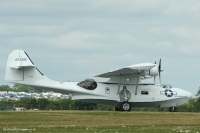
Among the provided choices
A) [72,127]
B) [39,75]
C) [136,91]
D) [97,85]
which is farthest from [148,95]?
[72,127]

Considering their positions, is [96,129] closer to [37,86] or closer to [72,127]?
[72,127]

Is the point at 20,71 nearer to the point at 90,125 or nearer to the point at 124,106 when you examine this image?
the point at 124,106

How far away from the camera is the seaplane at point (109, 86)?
173 feet

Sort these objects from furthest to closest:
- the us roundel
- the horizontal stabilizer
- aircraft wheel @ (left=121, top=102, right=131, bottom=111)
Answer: the us roundel → aircraft wheel @ (left=121, top=102, right=131, bottom=111) → the horizontal stabilizer

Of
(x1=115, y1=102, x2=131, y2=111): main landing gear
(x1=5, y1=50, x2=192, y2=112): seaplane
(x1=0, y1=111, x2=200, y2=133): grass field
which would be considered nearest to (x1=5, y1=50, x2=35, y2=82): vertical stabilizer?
(x1=5, y1=50, x2=192, y2=112): seaplane

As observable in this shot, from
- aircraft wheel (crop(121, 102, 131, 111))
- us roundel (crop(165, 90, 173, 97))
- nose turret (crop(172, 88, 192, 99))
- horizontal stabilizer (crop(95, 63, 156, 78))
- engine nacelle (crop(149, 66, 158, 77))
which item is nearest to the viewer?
horizontal stabilizer (crop(95, 63, 156, 78))


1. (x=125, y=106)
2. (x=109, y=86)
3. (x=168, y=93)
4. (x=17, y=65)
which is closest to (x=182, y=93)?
(x=168, y=93)

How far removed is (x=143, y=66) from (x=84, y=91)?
624cm

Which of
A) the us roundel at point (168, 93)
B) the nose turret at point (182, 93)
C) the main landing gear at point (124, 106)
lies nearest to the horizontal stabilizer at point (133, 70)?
the main landing gear at point (124, 106)

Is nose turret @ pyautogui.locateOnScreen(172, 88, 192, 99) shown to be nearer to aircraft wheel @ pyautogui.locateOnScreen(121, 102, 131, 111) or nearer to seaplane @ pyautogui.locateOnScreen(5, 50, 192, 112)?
seaplane @ pyautogui.locateOnScreen(5, 50, 192, 112)

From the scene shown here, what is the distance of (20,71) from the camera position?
52.7m

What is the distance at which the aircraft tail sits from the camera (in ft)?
173

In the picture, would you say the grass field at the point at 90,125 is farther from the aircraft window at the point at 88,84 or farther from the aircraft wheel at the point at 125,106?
the aircraft wheel at the point at 125,106

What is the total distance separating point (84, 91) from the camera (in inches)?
2085
